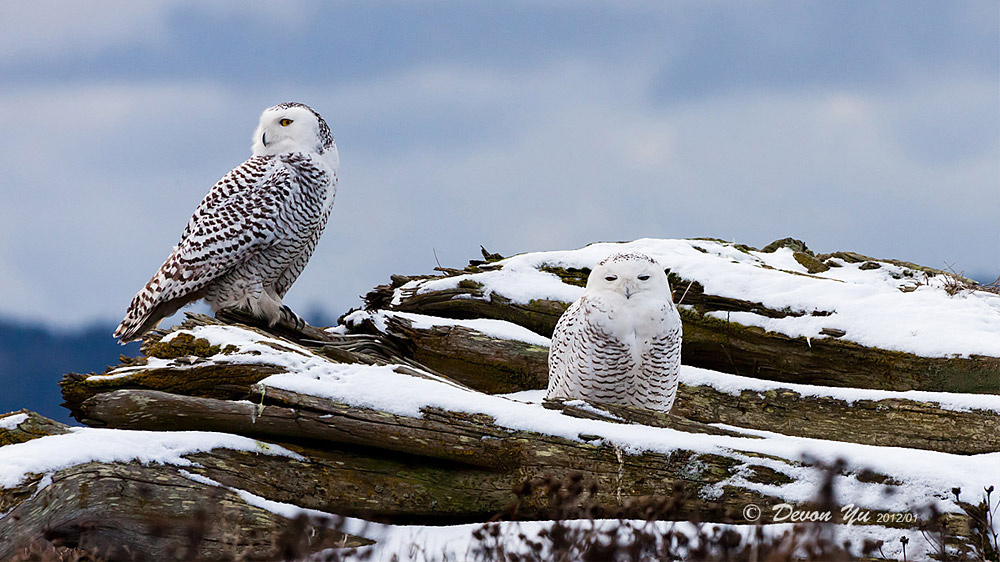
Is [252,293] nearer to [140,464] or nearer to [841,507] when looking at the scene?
[140,464]

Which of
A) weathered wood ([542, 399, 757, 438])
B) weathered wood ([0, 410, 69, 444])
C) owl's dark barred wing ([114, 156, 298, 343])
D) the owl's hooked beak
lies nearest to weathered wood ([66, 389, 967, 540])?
weathered wood ([542, 399, 757, 438])

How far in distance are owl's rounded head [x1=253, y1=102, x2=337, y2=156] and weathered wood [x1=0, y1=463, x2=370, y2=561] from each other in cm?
368

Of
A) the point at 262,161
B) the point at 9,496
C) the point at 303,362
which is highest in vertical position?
the point at 262,161

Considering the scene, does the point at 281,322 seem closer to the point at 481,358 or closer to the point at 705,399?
the point at 481,358

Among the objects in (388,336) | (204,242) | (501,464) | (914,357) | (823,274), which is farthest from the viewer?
(823,274)

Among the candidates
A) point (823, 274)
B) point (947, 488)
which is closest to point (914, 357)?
point (823, 274)

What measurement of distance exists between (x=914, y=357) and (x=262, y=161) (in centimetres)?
676

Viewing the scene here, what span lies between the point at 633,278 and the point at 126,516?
147 inches

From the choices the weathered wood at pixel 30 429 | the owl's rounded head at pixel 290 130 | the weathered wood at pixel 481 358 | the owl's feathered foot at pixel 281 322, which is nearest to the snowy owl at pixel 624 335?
the weathered wood at pixel 481 358

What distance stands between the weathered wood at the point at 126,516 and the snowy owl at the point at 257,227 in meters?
2.80

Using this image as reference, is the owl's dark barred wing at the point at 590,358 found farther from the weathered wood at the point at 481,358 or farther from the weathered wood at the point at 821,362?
the weathered wood at the point at 821,362

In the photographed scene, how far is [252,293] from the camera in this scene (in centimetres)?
838

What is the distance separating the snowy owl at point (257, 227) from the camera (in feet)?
26.1

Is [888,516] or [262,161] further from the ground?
[262,161]
